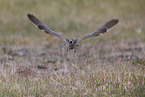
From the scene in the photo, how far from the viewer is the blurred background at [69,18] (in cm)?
1224

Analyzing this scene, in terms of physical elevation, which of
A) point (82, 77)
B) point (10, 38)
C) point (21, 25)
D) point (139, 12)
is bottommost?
point (82, 77)

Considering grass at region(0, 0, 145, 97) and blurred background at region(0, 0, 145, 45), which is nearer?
grass at region(0, 0, 145, 97)

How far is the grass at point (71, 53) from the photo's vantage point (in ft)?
16.2

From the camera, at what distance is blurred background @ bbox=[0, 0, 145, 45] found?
1224 centimetres

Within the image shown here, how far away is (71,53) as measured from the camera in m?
6.98

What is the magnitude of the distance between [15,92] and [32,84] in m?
0.48

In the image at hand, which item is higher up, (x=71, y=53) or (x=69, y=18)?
(x=69, y=18)

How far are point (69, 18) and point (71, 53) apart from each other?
7659 millimetres

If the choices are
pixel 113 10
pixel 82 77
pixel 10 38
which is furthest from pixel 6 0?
pixel 82 77

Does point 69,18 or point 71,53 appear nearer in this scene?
point 71,53

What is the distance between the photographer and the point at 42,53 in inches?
383

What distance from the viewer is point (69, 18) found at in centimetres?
1442

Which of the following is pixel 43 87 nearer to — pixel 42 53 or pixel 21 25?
pixel 42 53

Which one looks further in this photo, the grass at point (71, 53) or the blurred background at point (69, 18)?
the blurred background at point (69, 18)
